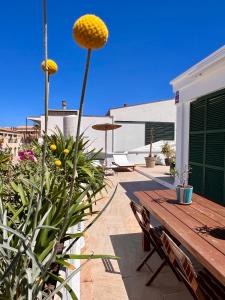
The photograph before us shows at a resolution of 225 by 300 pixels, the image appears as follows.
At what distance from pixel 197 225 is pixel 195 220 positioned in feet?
0.53

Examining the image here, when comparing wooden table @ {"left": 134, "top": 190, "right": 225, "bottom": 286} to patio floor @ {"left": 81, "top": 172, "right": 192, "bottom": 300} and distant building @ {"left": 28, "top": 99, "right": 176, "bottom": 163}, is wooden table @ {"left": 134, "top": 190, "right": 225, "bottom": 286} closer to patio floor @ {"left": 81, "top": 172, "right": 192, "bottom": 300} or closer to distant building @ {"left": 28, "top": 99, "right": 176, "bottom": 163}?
patio floor @ {"left": 81, "top": 172, "right": 192, "bottom": 300}

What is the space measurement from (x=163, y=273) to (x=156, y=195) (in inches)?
45.9

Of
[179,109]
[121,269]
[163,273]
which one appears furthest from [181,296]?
[179,109]

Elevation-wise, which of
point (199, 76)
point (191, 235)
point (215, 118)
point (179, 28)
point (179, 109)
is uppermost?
point (179, 28)

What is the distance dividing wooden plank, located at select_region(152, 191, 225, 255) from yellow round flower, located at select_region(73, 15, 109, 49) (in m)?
1.86

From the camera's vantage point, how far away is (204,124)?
5945mm

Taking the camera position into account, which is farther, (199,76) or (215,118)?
(199,76)

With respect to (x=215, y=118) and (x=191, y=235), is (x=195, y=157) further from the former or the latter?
(x=191, y=235)

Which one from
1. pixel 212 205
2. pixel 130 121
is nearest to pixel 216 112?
pixel 212 205

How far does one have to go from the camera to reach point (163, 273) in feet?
10.2

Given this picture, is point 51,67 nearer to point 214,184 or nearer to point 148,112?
point 214,184

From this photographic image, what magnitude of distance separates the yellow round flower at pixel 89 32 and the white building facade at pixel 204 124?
16.4 feet

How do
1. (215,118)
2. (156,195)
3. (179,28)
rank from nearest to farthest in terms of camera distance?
(156,195)
(215,118)
(179,28)

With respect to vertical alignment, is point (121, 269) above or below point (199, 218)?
below
